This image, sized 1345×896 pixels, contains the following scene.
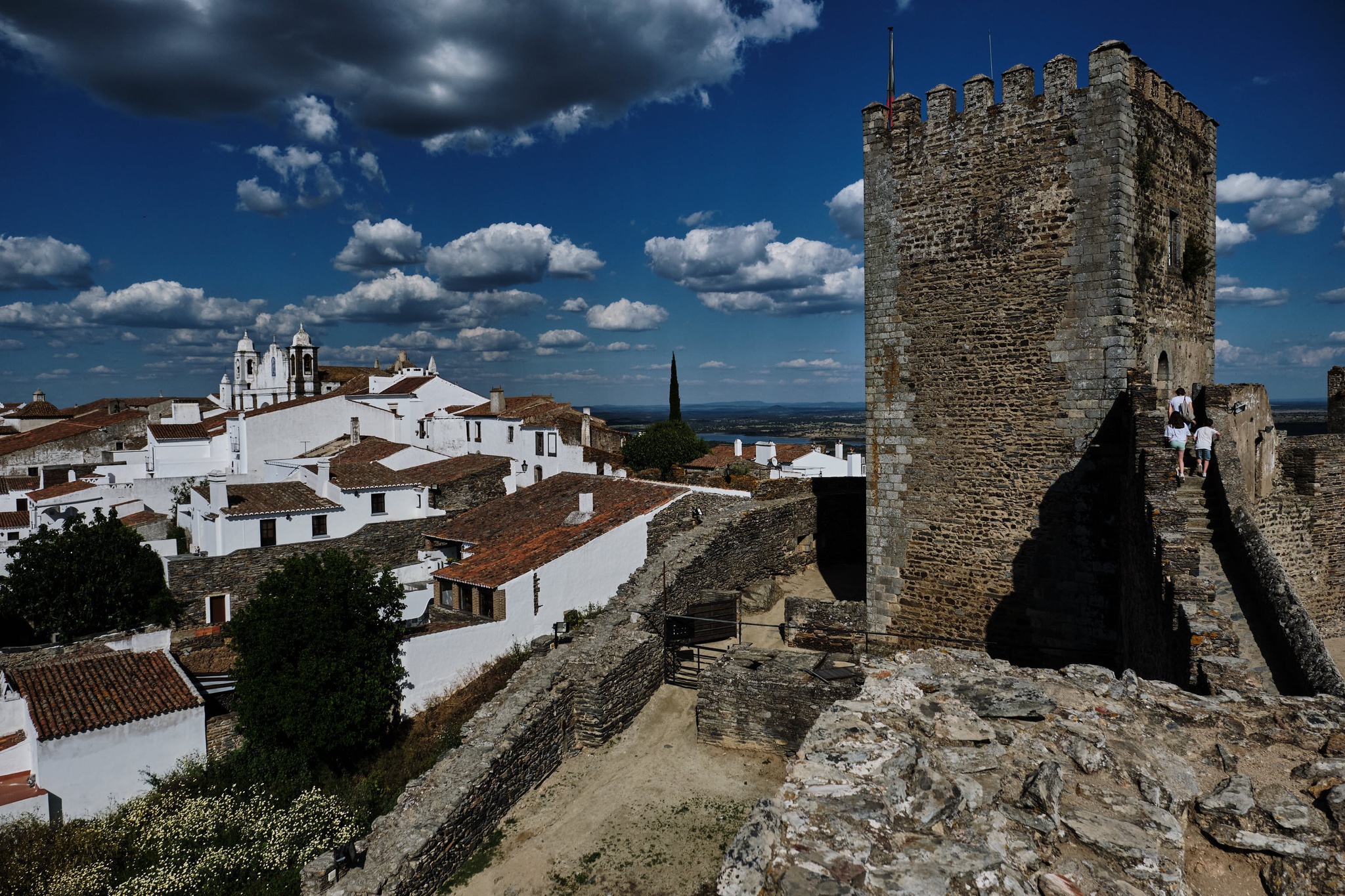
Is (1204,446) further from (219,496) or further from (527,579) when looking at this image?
(219,496)

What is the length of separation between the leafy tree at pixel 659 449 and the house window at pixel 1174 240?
29988mm

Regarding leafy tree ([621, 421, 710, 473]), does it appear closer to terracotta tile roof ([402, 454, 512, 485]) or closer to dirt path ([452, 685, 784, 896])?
terracotta tile roof ([402, 454, 512, 485])

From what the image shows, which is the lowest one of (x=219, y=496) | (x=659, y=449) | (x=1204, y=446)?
(x=219, y=496)

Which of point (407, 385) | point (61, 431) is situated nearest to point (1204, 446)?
point (407, 385)

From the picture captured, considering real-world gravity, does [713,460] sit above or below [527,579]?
above

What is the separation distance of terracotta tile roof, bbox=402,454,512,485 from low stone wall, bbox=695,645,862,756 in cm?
2215

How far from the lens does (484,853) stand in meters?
9.07

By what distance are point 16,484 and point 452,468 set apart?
857 inches

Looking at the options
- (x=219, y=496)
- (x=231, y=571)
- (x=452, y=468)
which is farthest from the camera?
(x=452, y=468)

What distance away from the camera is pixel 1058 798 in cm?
365

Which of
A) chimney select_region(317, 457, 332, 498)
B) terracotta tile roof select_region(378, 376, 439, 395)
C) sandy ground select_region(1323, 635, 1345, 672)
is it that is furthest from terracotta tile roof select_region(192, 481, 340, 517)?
sandy ground select_region(1323, 635, 1345, 672)

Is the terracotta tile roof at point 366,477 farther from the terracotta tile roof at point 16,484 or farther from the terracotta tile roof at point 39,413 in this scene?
the terracotta tile roof at point 39,413

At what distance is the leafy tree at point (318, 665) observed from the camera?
545 inches

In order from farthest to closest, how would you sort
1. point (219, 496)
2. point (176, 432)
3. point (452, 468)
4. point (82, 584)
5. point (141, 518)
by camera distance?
point (176, 432), point (452, 468), point (141, 518), point (219, 496), point (82, 584)
